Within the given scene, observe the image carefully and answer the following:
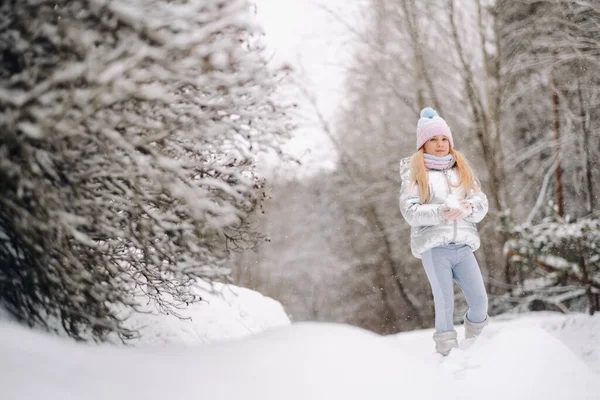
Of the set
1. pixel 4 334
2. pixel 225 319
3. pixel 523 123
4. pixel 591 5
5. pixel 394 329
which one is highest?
pixel 591 5

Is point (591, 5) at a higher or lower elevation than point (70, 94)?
higher

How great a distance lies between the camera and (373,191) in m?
12.1

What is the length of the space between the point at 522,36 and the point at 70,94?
9901mm

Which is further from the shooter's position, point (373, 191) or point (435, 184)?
point (373, 191)

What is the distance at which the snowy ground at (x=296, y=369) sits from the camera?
6.37 ft

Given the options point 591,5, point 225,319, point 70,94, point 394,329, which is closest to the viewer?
point 70,94

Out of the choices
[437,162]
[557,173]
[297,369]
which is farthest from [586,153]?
[297,369]

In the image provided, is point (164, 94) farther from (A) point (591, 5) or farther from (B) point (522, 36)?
(B) point (522, 36)

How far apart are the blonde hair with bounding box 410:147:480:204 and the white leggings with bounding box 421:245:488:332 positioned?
1.34ft

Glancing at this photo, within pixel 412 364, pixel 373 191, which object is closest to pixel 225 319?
pixel 412 364

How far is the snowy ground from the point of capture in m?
1.94

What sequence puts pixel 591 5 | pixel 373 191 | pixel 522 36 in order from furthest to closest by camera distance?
pixel 373 191, pixel 522 36, pixel 591 5

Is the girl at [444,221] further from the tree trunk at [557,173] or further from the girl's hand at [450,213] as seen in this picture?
the tree trunk at [557,173]

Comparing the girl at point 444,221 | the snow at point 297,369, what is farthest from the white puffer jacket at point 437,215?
the snow at point 297,369
